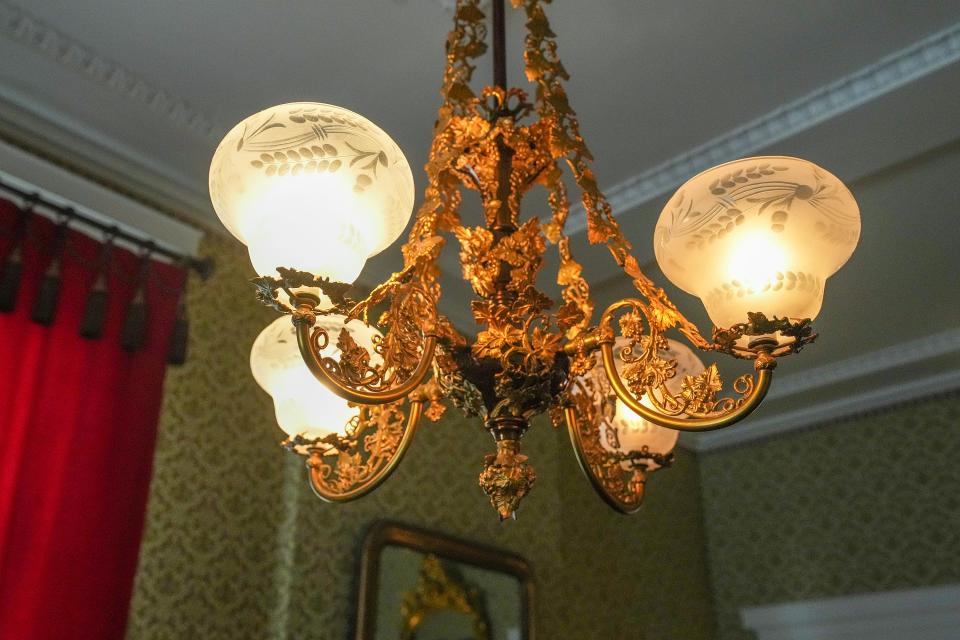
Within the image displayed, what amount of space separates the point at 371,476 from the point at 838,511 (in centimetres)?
340

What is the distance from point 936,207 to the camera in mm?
2979

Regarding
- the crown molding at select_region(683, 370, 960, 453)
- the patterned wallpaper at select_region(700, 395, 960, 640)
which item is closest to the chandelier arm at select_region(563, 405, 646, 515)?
the patterned wallpaper at select_region(700, 395, 960, 640)

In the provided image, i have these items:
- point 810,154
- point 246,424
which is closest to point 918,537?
point 810,154

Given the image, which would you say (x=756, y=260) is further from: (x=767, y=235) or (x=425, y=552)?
(x=425, y=552)

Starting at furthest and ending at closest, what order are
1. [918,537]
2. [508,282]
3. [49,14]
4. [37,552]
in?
1. [918,537]
2. [49,14]
3. [37,552]
4. [508,282]

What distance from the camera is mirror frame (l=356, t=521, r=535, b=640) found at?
266cm

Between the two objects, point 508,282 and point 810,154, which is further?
point 810,154

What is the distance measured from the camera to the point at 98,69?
2354 mm

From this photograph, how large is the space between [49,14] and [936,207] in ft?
9.01

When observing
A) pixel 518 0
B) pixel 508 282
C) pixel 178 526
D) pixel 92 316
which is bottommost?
pixel 178 526

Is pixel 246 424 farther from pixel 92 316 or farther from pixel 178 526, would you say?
pixel 92 316

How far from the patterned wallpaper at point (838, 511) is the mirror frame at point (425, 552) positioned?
172cm

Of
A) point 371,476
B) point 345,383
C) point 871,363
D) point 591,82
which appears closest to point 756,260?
point 345,383

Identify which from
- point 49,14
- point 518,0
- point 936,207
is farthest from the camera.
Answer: point 936,207
